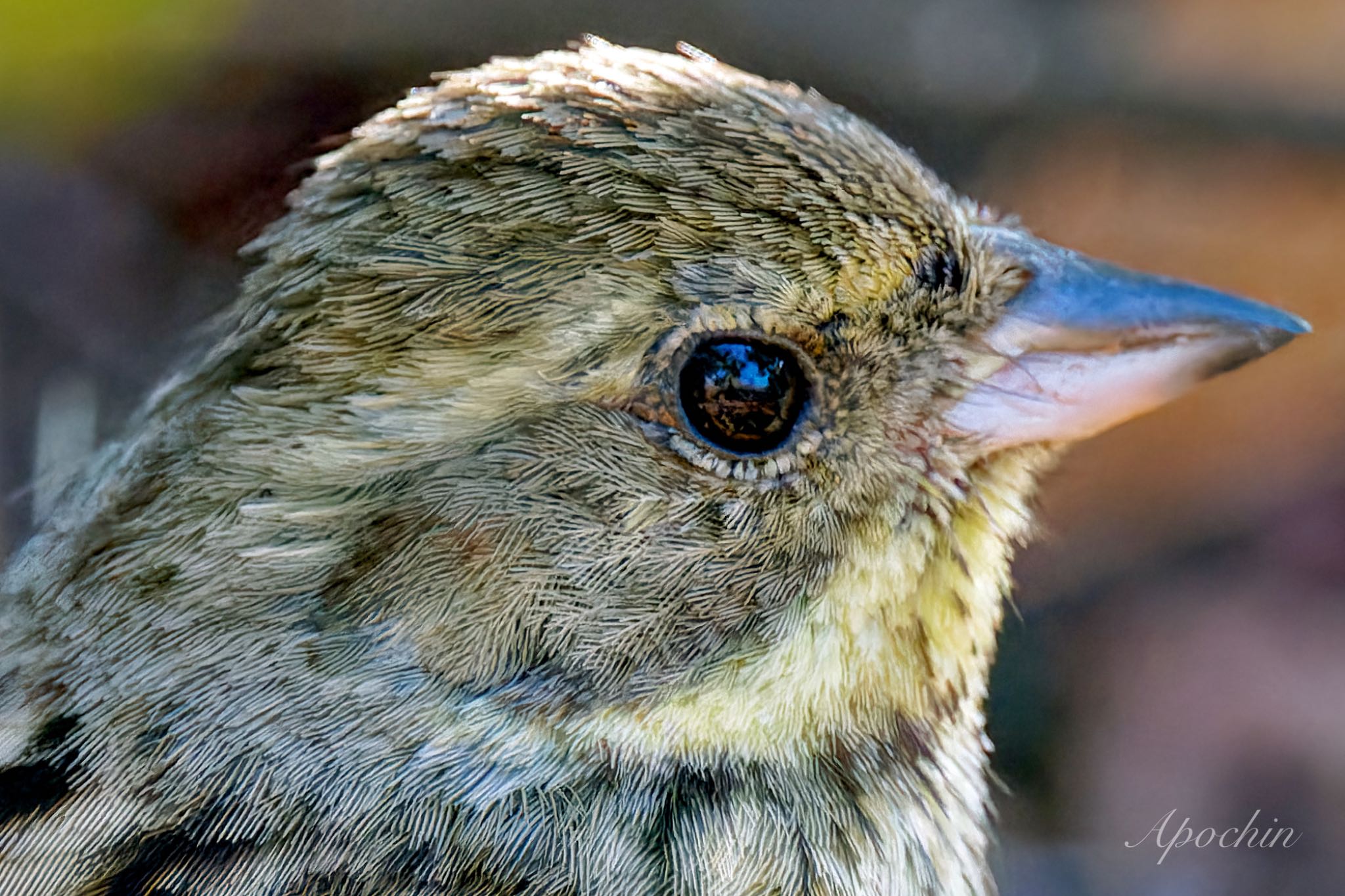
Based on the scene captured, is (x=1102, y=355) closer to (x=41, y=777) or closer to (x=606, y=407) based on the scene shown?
(x=606, y=407)

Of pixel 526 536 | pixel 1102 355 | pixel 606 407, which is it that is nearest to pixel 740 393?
pixel 606 407

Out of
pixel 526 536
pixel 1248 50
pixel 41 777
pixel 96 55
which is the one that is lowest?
pixel 41 777

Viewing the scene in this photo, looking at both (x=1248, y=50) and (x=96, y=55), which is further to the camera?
(x=1248, y=50)

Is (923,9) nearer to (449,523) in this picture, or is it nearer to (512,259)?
(512,259)

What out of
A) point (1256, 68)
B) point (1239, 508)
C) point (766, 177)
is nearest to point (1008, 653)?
point (1239, 508)

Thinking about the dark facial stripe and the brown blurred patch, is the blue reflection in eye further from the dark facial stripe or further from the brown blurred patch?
the brown blurred patch

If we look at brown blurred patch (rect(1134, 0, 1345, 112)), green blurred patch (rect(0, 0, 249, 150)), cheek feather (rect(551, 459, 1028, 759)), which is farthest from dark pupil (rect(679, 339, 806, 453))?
brown blurred patch (rect(1134, 0, 1345, 112))
